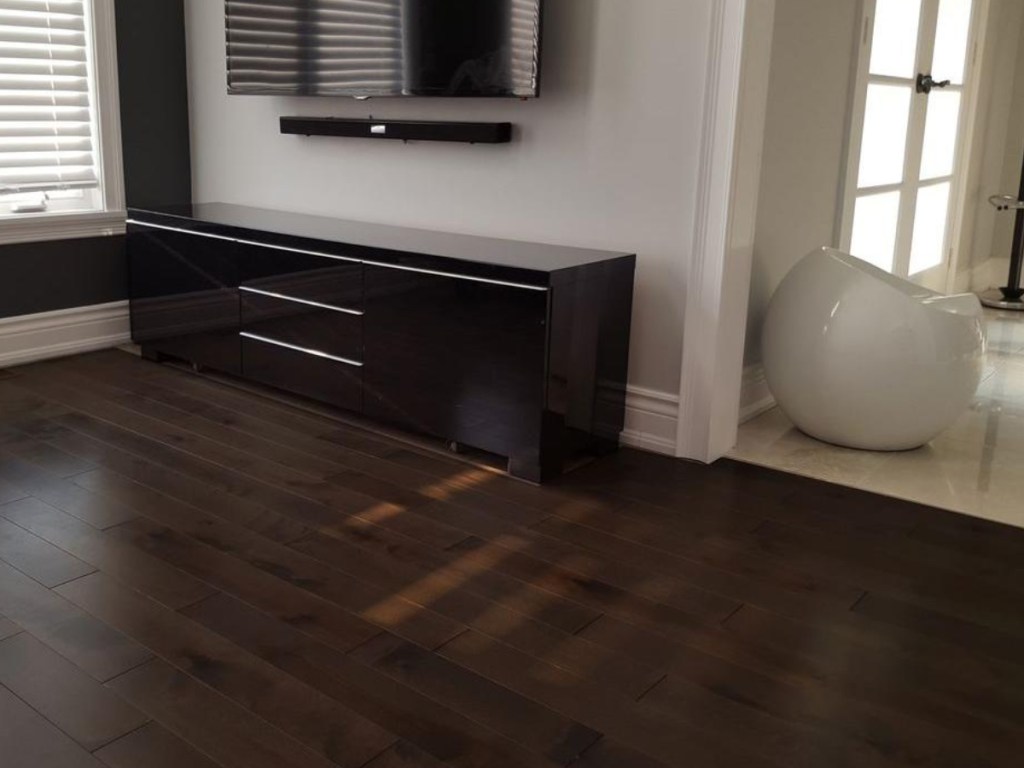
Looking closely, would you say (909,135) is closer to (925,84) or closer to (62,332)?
(925,84)

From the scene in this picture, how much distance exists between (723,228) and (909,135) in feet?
6.70

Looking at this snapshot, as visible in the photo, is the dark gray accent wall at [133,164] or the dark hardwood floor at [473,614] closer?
the dark hardwood floor at [473,614]

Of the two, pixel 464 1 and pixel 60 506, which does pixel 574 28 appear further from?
pixel 60 506

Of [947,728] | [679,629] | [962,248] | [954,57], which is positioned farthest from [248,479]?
[962,248]

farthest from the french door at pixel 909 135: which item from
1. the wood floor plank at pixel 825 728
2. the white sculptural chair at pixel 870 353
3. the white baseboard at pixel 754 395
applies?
the wood floor plank at pixel 825 728

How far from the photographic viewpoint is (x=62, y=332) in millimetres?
3941

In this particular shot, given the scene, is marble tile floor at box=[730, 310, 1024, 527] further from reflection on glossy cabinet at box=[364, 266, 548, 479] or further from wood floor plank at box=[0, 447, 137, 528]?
wood floor plank at box=[0, 447, 137, 528]

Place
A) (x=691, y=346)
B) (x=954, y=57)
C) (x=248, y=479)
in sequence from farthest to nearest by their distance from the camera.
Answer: (x=954, y=57)
(x=691, y=346)
(x=248, y=479)

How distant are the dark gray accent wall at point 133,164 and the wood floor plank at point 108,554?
1.57m

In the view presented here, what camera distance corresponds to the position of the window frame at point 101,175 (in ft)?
12.4

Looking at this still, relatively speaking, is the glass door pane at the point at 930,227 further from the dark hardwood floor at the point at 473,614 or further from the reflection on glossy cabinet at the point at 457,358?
the reflection on glossy cabinet at the point at 457,358

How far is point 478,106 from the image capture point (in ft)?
11.0

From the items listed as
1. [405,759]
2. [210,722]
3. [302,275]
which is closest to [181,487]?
[302,275]

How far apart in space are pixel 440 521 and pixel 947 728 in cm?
125
